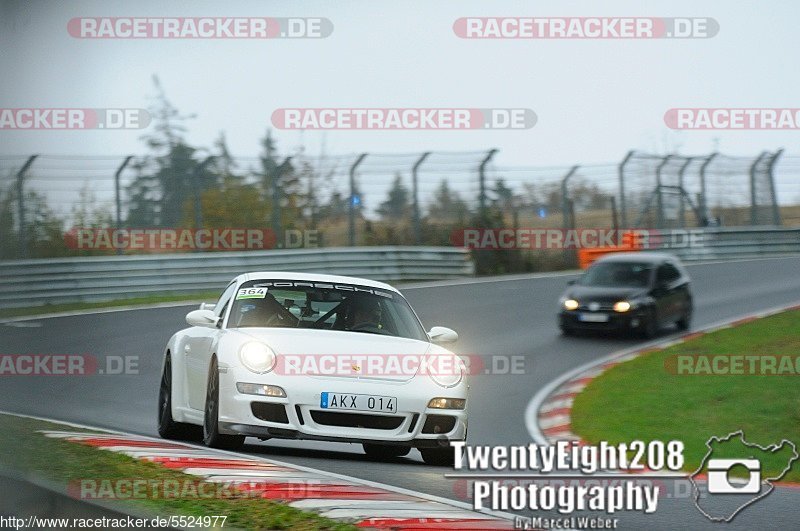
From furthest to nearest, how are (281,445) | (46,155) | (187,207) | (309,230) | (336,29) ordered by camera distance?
(309,230)
(187,207)
(46,155)
(336,29)
(281,445)

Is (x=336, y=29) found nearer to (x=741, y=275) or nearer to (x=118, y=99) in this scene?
(x=118, y=99)

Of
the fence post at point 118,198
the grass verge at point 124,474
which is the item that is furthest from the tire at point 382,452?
the fence post at point 118,198

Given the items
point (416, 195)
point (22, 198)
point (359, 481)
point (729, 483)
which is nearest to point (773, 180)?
point (416, 195)

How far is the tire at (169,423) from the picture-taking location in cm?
934

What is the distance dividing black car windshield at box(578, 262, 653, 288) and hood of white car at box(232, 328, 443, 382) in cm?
760

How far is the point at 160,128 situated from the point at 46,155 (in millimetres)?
2577

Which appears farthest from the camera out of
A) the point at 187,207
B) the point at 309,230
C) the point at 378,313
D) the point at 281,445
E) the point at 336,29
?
the point at 309,230

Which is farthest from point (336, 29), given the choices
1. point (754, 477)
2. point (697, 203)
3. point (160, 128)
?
point (697, 203)

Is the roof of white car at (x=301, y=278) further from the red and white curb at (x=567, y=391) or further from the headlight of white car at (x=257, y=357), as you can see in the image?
the red and white curb at (x=567, y=391)

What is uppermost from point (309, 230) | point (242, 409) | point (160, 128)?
point (160, 128)

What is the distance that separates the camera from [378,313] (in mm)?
8961

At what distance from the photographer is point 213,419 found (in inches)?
322

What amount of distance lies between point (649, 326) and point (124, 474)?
957 cm

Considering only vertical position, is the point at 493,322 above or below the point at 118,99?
below
